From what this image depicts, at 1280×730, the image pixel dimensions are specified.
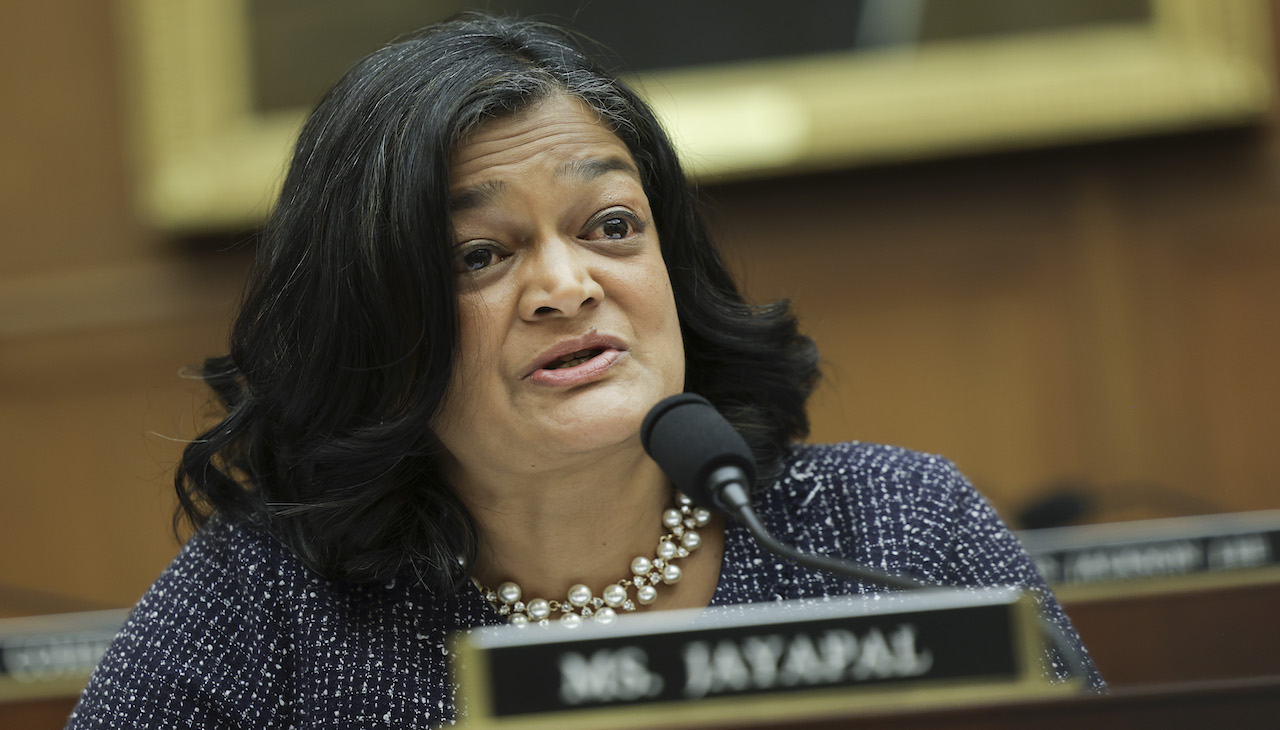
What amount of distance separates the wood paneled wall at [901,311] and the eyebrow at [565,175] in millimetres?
1384

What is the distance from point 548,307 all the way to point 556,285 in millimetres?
27

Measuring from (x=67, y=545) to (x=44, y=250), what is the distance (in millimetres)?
743

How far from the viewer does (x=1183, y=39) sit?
9.25ft

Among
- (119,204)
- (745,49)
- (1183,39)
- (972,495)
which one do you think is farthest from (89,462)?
(1183,39)

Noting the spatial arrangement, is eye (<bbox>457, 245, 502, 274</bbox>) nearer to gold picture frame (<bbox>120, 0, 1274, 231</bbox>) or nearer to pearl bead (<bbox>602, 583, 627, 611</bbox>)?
pearl bead (<bbox>602, 583, 627, 611</bbox>)

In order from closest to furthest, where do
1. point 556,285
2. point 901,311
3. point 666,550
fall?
point 556,285
point 666,550
point 901,311

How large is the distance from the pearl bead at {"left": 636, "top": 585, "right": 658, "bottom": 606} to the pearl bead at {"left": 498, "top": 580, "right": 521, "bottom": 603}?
143 millimetres

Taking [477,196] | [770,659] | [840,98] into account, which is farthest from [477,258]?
[840,98]

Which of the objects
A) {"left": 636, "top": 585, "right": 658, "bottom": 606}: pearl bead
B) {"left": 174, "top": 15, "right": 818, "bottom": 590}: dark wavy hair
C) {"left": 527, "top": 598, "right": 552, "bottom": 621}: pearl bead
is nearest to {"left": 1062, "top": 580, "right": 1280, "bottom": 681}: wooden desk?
{"left": 174, "top": 15, "right": 818, "bottom": 590}: dark wavy hair

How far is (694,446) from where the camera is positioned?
3.59 feet

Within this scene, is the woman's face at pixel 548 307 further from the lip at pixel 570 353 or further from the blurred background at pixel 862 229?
the blurred background at pixel 862 229

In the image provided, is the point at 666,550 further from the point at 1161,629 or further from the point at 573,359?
the point at 1161,629

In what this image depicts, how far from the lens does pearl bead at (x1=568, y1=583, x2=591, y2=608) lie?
1.52m

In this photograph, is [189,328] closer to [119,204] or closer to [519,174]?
[119,204]
